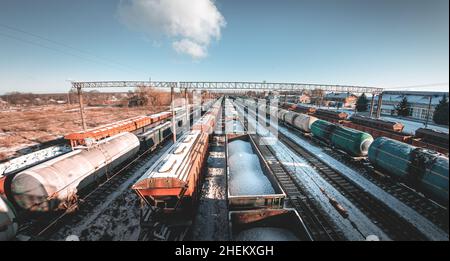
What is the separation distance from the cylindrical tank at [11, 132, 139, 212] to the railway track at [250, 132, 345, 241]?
483 inches

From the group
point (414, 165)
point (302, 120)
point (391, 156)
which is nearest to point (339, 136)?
point (391, 156)

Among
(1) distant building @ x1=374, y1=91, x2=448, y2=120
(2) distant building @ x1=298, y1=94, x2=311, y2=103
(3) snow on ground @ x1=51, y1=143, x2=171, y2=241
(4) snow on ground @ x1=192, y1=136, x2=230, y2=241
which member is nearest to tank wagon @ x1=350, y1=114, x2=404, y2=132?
(4) snow on ground @ x1=192, y1=136, x2=230, y2=241

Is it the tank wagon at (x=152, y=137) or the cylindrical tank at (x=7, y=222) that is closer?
the cylindrical tank at (x=7, y=222)

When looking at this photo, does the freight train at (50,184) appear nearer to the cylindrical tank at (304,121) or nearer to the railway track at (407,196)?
the railway track at (407,196)

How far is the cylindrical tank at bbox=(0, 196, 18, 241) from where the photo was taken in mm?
8141

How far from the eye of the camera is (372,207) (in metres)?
11.2

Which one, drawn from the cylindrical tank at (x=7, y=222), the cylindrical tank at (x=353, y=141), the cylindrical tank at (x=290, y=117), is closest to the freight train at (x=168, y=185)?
the cylindrical tank at (x=7, y=222)

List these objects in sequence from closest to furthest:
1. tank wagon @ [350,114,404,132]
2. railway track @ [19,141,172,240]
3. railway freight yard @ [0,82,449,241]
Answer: railway freight yard @ [0,82,449,241] < railway track @ [19,141,172,240] < tank wagon @ [350,114,404,132]

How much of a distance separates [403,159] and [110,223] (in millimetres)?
17389

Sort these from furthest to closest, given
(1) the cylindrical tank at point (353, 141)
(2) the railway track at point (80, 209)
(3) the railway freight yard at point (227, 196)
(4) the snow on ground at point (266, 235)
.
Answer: (1) the cylindrical tank at point (353, 141), (2) the railway track at point (80, 209), (3) the railway freight yard at point (227, 196), (4) the snow on ground at point (266, 235)

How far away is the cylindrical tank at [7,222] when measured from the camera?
320 inches

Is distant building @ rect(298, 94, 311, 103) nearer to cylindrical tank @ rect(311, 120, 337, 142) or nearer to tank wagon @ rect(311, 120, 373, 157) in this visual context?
cylindrical tank @ rect(311, 120, 337, 142)

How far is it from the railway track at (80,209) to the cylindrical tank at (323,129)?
1954 centimetres

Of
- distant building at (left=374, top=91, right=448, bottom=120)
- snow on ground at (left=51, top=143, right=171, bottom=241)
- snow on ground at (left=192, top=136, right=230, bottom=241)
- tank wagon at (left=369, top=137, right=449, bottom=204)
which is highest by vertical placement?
distant building at (left=374, top=91, right=448, bottom=120)
